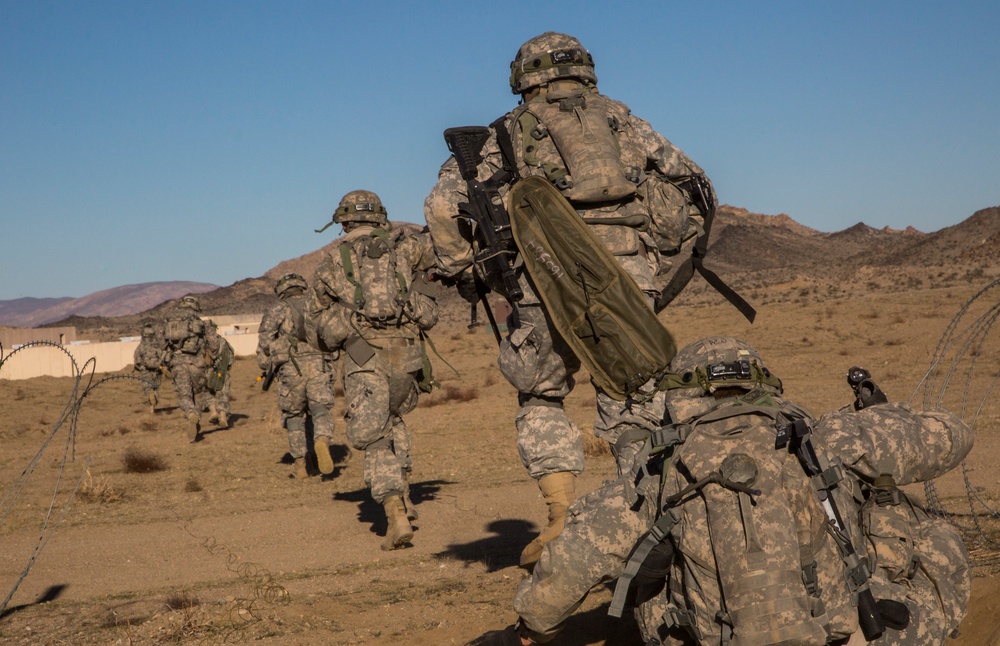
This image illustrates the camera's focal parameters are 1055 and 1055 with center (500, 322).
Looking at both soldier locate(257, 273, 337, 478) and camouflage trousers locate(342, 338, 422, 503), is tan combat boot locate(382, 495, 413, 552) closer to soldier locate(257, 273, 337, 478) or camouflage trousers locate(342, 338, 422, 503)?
camouflage trousers locate(342, 338, 422, 503)

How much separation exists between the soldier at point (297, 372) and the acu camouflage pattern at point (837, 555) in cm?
857

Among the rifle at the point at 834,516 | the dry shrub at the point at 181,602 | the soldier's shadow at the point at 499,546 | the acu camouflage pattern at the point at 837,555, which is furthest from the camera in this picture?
the soldier's shadow at the point at 499,546

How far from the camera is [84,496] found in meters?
11.8

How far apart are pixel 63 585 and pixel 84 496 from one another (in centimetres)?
445

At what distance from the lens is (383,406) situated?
8.36 m

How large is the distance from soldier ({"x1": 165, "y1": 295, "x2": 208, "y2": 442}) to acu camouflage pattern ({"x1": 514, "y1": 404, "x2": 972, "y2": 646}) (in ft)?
50.5

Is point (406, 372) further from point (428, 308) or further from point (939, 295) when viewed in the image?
→ point (939, 295)

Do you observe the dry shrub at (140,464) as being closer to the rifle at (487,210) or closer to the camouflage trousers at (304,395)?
the camouflage trousers at (304,395)

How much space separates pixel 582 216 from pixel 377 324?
3.12 metres

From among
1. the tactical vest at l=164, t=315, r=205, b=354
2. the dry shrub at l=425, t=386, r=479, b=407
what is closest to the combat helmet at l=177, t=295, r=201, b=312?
the tactical vest at l=164, t=315, r=205, b=354

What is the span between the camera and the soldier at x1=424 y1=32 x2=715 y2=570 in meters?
5.68

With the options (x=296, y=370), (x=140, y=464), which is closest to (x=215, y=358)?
(x=140, y=464)

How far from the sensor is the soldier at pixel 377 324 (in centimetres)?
825

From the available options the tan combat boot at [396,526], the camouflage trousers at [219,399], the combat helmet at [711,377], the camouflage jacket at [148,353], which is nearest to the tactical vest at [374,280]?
the tan combat boot at [396,526]
